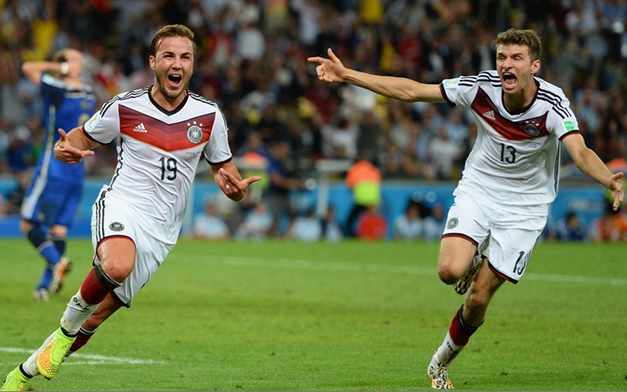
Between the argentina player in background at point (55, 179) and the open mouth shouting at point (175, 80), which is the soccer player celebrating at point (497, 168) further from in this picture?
the argentina player in background at point (55, 179)

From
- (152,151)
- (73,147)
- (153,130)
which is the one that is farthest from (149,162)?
(73,147)

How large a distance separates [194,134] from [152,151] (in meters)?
0.33

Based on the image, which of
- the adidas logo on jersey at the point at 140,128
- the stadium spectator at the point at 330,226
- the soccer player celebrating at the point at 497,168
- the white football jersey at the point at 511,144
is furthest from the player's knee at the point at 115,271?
the stadium spectator at the point at 330,226

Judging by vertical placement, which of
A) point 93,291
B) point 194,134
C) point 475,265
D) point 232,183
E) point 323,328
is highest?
point 194,134

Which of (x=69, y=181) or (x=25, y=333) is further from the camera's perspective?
(x=69, y=181)

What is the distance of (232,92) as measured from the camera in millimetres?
26312

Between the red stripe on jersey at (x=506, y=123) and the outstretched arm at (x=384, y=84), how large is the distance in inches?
11.7

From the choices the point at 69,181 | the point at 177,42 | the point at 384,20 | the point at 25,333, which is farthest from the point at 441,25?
the point at 177,42

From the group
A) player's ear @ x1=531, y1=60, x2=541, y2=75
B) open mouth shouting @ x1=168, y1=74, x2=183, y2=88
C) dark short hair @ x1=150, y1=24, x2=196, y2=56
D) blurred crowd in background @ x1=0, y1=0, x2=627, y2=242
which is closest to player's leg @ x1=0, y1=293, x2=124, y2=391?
open mouth shouting @ x1=168, y1=74, x2=183, y2=88

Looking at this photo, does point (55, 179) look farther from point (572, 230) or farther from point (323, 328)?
point (572, 230)

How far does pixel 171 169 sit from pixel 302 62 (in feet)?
64.9

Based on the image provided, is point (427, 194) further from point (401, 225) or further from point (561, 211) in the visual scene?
point (561, 211)

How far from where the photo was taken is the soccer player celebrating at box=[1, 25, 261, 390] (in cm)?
741

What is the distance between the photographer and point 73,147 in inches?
298
